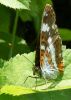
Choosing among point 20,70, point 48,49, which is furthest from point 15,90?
point 48,49

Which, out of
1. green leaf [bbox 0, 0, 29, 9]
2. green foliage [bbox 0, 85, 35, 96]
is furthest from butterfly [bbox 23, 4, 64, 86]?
green foliage [bbox 0, 85, 35, 96]

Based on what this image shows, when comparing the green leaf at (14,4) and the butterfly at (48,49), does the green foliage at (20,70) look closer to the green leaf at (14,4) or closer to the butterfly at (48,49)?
the butterfly at (48,49)

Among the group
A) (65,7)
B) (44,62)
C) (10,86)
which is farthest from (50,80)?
(65,7)

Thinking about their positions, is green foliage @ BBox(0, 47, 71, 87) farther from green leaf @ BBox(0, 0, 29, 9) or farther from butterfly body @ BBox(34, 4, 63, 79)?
green leaf @ BBox(0, 0, 29, 9)

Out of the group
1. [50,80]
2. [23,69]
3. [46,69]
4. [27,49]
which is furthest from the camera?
[27,49]

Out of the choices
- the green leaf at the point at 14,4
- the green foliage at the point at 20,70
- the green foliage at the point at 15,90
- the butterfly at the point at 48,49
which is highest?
the green leaf at the point at 14,4

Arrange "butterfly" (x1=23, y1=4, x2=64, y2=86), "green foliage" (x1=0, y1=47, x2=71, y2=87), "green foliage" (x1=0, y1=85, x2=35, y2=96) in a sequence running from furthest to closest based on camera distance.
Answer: "butterfly" (x1=23, y1=4, x2=64, y2=86)
"green foliage" (x1=0, y1=47, x2=71, y2=87)
"green foliage" (x1=0, y1=85, x2=35, y2=96)

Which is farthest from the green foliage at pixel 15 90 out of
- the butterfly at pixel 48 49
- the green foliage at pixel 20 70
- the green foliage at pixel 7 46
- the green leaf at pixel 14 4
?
the green foliage at pixel 7 46

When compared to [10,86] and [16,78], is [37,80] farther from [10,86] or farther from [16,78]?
[10,86]
